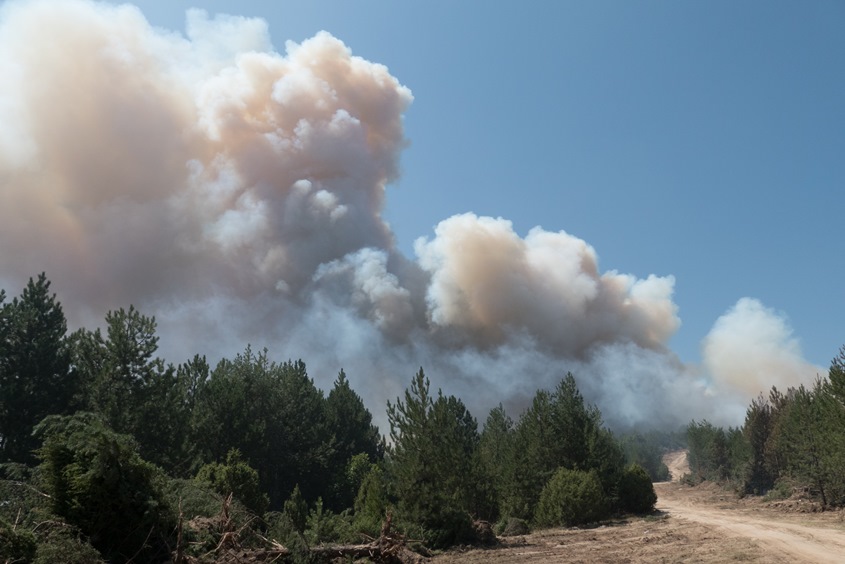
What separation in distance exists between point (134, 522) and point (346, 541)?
11179mm

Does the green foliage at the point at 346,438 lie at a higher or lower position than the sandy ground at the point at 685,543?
higher

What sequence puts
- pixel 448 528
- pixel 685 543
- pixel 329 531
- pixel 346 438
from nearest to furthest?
→ pixel 685 543, pixel 329 531, pixel 448 528, pixel 346 438

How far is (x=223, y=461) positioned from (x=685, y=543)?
A: 38.8 m

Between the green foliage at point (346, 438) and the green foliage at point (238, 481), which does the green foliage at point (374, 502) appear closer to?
the green foliage at point (238, 481)

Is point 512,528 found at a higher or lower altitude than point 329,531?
lower

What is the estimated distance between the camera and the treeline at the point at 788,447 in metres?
44.2

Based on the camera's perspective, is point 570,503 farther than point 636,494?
No

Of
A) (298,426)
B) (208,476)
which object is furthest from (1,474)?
(298,426)

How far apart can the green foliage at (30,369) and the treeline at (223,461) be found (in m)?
0.09

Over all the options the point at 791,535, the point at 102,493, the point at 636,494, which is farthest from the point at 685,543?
the point at 636,494

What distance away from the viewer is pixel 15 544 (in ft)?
39.8

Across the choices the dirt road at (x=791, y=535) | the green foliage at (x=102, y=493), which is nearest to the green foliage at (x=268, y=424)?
the green foliage at (x=102, y=493)

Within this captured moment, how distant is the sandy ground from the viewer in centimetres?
2164

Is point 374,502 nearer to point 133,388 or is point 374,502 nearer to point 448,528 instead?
point 448,528
